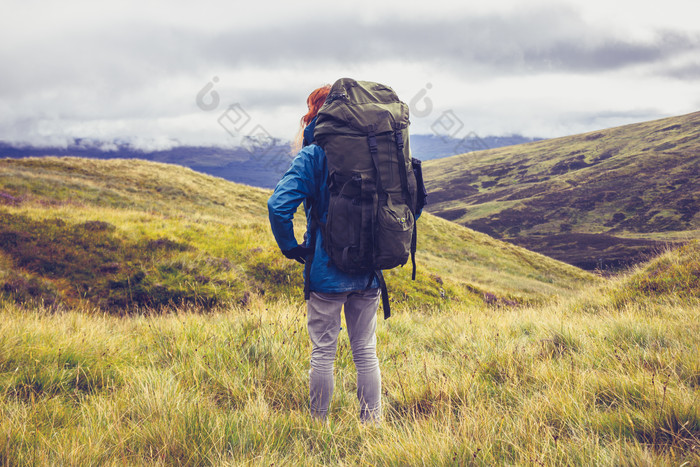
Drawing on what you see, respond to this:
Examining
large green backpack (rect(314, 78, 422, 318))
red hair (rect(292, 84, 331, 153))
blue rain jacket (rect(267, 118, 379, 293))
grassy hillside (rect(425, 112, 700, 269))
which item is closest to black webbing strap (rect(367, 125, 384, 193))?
large green backpack (rect(314, 78, 422, 318))

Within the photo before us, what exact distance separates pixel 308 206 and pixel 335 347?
1145 millimetres

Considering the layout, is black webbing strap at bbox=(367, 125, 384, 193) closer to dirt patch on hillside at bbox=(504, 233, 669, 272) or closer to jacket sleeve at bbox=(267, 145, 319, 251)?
jacket sleeve at bbox=(267, 145, 319, 251)

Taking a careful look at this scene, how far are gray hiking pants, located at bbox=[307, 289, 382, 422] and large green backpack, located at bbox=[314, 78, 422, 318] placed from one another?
31 centimetres

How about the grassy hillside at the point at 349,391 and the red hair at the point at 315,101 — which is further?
the red hair at the point at 315,101

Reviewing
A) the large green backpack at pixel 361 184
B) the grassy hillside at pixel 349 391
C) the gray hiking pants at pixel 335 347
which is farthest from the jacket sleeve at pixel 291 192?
the grassy hillside at pixel 349 391

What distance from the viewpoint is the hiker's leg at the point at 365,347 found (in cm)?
283

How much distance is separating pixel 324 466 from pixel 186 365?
78.2 inches

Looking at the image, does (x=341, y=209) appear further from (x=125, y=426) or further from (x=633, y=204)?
(x=633, y=204)

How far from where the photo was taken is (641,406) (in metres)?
2.45

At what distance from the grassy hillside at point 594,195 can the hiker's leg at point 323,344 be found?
52.0 meters

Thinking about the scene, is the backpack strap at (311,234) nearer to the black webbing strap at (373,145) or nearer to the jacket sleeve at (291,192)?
the jacket sleeve at (291,192)

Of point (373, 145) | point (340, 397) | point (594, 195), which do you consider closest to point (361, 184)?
point (373, 145)

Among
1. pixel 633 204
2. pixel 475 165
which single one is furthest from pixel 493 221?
pixel 475 165

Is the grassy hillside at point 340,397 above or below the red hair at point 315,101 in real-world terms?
below
